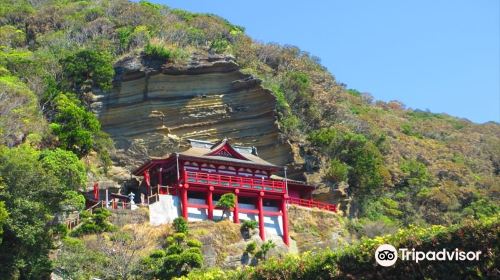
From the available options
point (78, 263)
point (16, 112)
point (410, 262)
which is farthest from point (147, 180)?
point (410, 262)

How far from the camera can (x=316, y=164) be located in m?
59.0

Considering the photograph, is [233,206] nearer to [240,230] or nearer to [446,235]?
[240,230]

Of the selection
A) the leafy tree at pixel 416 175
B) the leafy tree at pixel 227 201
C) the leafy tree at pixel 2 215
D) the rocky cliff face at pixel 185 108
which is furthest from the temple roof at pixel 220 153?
the leafy tree at pixel 416 175

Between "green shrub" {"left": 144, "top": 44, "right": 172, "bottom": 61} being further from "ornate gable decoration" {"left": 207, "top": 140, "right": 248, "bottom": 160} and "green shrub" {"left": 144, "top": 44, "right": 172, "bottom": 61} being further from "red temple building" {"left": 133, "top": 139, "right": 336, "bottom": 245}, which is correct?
"ornate gable decoration" {"left": 207, "top": 140, "right": 248, "bottom": 160}

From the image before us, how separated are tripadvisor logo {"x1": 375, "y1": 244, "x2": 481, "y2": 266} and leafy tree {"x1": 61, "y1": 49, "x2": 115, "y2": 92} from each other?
3849 centimetres

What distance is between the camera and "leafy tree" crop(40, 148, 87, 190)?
1470 inches

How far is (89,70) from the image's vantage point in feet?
190

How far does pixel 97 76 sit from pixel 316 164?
676 inches

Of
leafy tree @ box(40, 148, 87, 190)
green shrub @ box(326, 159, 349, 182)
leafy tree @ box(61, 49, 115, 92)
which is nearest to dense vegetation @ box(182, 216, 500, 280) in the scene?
leafy tree @ box(40, 148, 87, 190)

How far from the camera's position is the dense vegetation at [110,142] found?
36781 mm

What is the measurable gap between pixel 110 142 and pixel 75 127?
4.32 m

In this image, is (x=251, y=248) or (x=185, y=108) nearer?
(x=251, y=248)

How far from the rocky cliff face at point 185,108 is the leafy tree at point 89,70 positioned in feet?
3.31

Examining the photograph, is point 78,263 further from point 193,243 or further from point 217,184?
point 217,184
